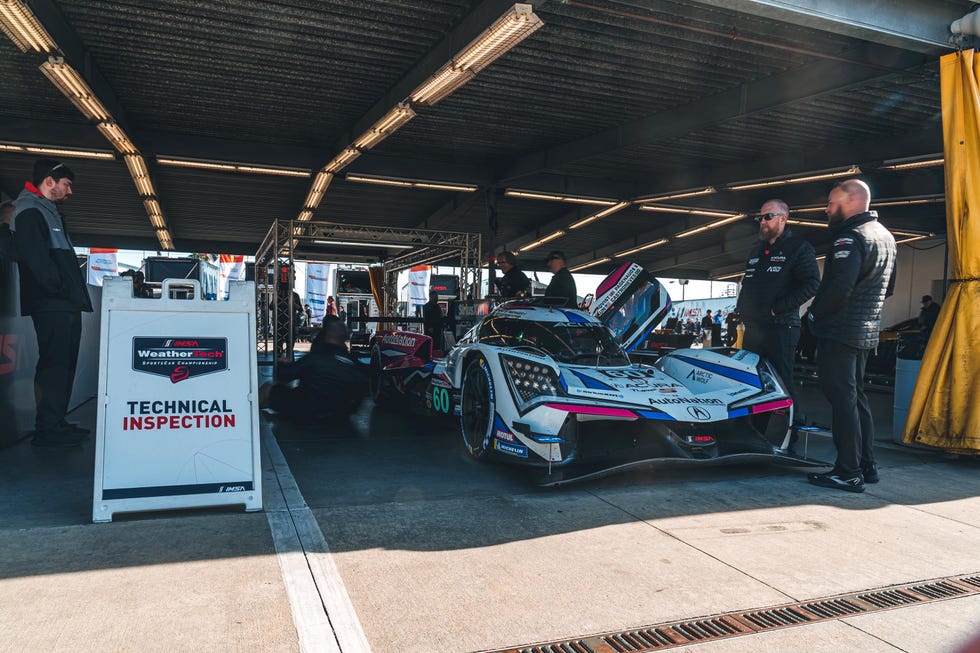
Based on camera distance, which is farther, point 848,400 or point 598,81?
point 598,81

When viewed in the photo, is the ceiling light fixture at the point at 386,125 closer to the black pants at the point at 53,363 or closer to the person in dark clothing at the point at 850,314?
the black pants at the point at 53,363

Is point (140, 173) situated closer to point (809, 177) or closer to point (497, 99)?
point (497, 99)

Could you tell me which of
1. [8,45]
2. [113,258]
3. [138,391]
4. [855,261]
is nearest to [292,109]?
[8,45]

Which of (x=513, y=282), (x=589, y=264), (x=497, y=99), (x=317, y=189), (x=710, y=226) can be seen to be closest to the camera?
(x=513, y=282)

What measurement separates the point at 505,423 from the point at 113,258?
29180 mm

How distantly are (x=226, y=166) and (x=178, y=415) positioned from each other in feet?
30.3

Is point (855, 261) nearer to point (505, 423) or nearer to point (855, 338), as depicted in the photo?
point (855, 338)

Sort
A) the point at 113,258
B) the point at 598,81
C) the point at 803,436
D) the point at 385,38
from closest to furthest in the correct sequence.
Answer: the point at 803,436 < the point at 385,38 < the point at 598,81 < the point at 113,258

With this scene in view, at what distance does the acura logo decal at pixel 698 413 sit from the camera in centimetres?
414

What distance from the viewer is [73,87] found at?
7426 millimetres

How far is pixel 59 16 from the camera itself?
251 inches

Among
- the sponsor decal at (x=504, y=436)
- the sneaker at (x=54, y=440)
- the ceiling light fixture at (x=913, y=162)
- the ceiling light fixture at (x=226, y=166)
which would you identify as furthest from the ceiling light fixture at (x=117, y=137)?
the ceiling light fixture at (x=913, y=162)

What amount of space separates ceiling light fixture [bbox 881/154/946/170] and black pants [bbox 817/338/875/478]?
789cm

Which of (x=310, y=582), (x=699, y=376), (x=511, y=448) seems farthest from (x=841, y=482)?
(x=310, y=582)
